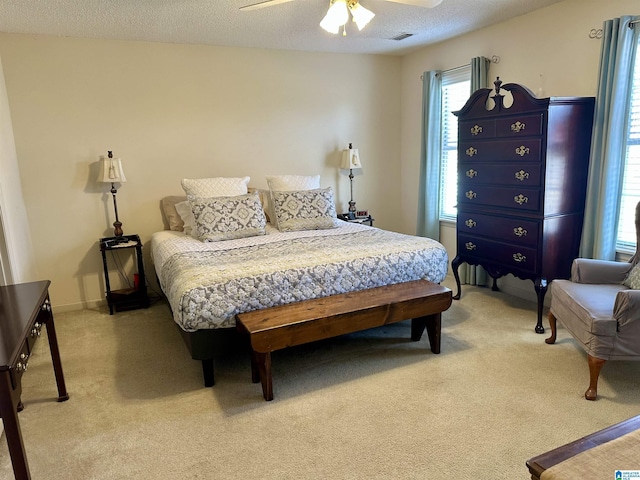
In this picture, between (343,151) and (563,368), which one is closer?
(563,368)

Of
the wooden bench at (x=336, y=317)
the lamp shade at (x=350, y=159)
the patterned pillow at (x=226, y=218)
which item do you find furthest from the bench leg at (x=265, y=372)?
the lamp shade at (x=350, y=159)

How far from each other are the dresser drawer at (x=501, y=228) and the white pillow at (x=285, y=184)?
1506 mm

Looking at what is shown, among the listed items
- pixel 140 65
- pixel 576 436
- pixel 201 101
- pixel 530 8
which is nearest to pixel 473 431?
pixel 576 436

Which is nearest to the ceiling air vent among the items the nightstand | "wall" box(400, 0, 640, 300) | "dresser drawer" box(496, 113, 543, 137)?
"wall" box(400, 0, 640, 300)

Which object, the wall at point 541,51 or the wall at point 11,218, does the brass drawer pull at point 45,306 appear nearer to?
the wall at point 11,218

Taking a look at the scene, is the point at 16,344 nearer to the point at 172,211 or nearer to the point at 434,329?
the point at 434,329

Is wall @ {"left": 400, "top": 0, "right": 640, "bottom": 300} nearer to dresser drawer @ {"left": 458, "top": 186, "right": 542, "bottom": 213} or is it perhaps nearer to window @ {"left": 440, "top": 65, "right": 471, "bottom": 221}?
window @ {"left": 440, "top": 65, "right": 471, "bottom": 221}

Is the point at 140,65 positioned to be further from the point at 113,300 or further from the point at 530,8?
the point at 530,8

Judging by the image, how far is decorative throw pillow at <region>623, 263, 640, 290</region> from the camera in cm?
266

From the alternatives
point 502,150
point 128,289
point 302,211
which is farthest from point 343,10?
point 128,289

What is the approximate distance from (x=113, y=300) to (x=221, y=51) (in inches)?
103

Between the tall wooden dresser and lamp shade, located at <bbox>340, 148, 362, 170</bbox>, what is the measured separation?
138 cm

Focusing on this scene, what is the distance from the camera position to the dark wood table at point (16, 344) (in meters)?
1.54

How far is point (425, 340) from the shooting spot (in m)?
3.18
